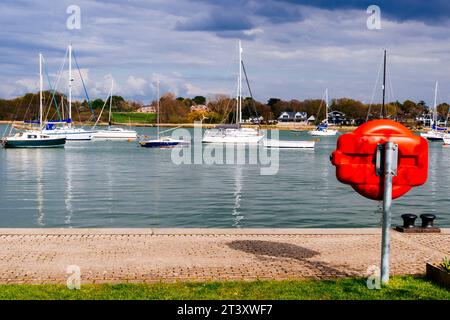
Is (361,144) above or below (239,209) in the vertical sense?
above

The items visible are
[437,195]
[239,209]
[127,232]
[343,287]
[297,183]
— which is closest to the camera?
[343,287]

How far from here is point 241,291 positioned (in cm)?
885

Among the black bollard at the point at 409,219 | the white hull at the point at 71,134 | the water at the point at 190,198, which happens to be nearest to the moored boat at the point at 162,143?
the white hull at the point at 71,134

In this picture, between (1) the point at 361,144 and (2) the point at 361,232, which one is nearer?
(1) the point at 361,144

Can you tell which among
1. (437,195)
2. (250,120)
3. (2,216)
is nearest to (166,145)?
(437,195)

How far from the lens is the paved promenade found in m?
10.1

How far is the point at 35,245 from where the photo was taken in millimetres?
12336

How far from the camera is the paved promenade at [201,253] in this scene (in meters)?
10.1

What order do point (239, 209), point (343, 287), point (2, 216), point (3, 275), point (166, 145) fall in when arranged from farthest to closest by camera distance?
point (166, 145), point (239, 209), point (2, 216), point (3, 275), point (343, 287)

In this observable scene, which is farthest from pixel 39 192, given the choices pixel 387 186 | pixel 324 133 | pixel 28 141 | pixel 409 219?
pixel 324 133

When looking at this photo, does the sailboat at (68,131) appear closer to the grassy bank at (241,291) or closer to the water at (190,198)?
the water at (190,198)

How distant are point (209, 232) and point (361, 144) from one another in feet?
17.5

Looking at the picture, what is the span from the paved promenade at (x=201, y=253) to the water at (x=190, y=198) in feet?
25.5

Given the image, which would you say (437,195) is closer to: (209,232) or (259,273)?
(209,232)
